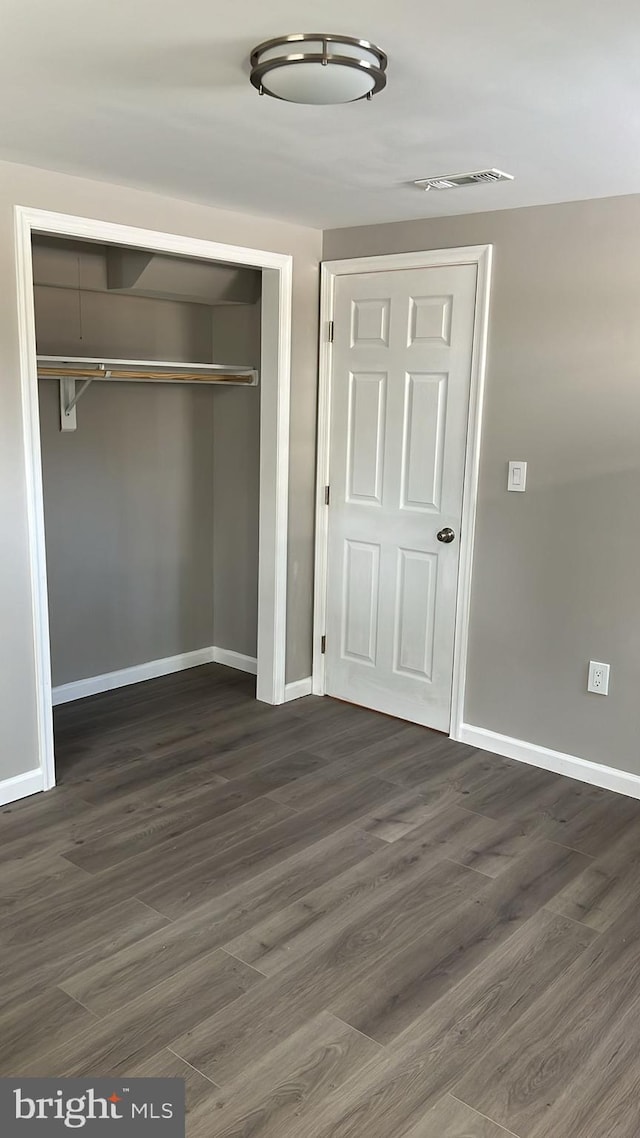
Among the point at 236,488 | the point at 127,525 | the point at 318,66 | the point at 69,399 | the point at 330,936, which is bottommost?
the point at 330,936

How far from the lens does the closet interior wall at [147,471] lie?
4.03m

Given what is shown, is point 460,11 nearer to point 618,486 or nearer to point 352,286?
point 618,486

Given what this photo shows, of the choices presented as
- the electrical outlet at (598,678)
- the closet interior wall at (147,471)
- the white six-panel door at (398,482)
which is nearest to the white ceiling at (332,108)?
the white six-panel door at (398,482)

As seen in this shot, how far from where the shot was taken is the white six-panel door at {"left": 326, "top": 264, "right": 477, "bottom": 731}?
3.76 metres

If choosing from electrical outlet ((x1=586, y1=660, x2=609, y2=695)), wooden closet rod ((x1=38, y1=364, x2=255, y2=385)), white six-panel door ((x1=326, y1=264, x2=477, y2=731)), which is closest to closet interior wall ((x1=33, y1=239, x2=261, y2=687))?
wooden closet rod ((x1=38, y1=364, x2=255, y2=385))

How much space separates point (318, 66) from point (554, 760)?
2.74 metres

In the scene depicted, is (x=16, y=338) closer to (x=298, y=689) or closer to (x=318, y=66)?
(x=318, y=66)

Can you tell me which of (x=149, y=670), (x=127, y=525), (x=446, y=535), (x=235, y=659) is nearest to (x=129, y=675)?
(x=149, y=670)

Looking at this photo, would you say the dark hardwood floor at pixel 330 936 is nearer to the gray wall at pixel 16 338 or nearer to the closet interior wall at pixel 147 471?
the gray wall at pixel 16 338

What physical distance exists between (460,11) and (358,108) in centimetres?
59

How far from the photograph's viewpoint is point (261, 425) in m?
4.17

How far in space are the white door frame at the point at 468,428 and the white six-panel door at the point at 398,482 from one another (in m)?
0.03

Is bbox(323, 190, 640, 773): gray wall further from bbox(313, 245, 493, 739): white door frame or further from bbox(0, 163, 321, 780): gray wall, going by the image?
bbox(0, 163, 321, 780): gray wall

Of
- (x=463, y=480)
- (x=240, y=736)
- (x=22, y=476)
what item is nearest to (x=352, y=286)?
(x=463, y=480)
